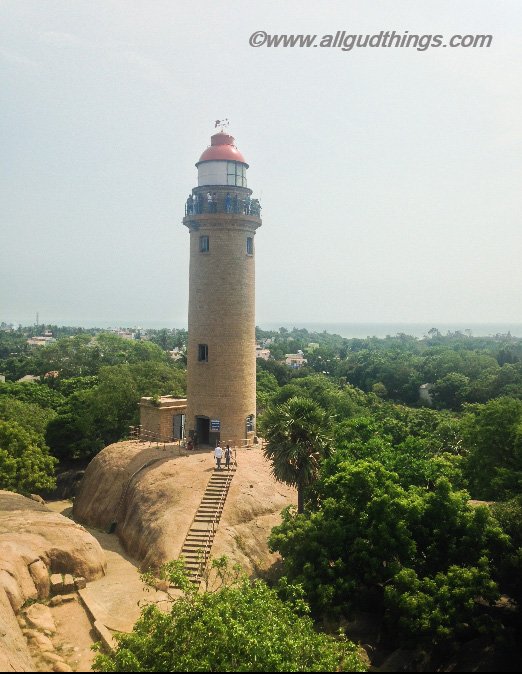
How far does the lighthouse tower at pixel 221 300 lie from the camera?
3078 centimetres

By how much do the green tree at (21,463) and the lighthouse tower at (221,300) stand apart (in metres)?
8.76

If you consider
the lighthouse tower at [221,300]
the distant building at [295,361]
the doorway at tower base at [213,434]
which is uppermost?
the lighthouse tower at [221,300]

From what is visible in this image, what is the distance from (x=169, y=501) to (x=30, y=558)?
270 inches

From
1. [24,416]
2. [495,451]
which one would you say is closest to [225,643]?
[495,451]

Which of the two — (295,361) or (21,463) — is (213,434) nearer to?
(21,463)

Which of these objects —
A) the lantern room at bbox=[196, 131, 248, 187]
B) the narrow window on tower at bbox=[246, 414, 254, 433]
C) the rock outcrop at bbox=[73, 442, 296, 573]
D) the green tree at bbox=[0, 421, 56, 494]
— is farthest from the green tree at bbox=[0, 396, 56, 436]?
the lantern room at bbox=[196, 131, 248, 187]

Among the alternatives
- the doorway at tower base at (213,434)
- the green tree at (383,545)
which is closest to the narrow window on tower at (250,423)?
the doorway at tower base at (213,434)

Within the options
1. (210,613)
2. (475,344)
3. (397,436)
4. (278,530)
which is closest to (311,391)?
(397,436)

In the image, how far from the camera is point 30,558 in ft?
63.0

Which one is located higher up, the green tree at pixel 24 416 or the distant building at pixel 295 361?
the green tree at pixel 24 416

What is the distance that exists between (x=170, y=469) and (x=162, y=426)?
6.58m

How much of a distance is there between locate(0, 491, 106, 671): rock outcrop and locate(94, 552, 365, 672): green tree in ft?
13.2

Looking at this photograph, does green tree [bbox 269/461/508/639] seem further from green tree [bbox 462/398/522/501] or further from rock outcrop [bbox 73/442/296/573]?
green tree [bbox 462/398/522/501]

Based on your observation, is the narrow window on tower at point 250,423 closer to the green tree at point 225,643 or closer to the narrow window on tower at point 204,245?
the narrow window on tower at point 204,245
